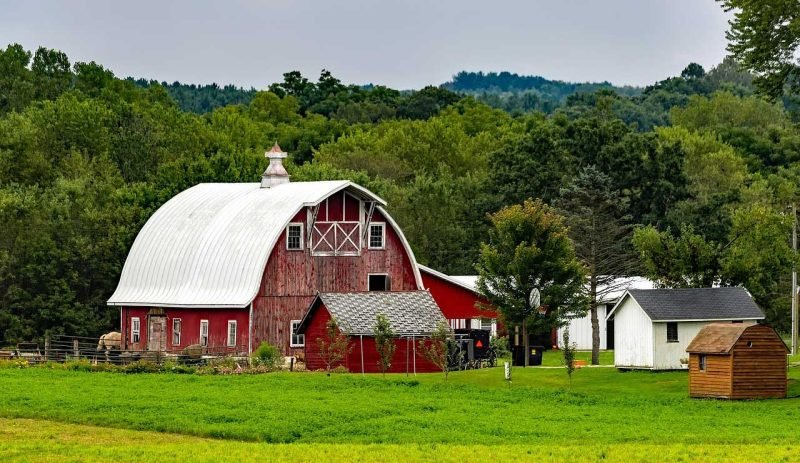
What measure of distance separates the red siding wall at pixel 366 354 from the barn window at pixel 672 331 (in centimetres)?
960

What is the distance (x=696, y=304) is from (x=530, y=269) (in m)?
6.97

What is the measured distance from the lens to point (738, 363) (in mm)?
54000

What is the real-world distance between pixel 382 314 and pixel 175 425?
71.7ft

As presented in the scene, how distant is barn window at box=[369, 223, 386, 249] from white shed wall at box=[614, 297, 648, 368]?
14.6 meters

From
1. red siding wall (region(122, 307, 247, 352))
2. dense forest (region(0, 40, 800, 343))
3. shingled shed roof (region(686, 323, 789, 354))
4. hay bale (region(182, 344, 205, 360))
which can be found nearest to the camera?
shingled shed roof (region(686, 323, 789, 354))

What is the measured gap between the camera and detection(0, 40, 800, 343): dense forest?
78625 millimetres

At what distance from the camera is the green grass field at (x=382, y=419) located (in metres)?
40.0

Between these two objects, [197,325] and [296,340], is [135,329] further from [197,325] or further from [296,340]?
[296,340]

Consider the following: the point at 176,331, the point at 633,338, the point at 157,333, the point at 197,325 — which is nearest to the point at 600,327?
the point at 633,338

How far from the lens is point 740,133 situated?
14300cm

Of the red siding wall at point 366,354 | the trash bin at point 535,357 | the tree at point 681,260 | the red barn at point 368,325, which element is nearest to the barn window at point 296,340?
the red barn at point 368,325

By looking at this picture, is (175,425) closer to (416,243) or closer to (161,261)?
(161,261)

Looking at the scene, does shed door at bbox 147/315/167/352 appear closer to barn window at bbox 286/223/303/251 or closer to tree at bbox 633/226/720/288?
barn window at bbox 286/223/303/251

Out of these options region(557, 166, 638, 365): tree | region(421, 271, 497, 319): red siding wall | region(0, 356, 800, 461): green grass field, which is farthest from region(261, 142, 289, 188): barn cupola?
region(0, 356, 800, 461): green grass field
